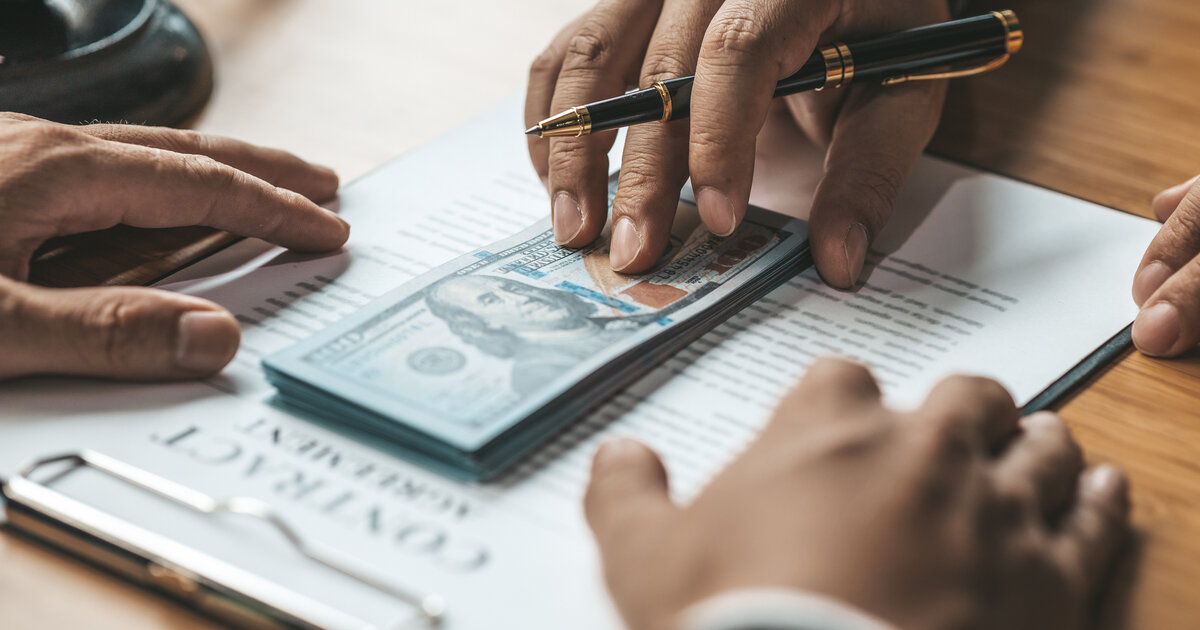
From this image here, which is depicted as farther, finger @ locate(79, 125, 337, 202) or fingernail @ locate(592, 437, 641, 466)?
finger @ locate(79, 125, 337, 202)

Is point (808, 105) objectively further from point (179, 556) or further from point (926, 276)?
point (179, 556)

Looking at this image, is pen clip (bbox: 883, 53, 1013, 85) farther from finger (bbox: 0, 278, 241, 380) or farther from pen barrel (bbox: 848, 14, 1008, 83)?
finger (bbox: 0, 278, 241, 380)

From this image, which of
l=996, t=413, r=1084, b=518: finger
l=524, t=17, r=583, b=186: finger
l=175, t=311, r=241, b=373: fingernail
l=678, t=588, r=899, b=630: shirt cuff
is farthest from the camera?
l=524, t=17, r=583, b=186: finger

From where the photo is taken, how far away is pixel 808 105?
0.89 meters

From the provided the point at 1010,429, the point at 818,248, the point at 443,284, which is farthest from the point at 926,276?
the point at 443,284

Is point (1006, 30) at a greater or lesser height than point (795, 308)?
greater

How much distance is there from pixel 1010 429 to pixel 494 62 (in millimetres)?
702

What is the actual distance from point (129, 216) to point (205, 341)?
0.16 m

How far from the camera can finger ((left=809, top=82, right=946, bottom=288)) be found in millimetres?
706

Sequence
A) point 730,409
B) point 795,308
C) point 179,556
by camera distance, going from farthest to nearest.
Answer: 1. point 795,308
2. point 730,409
3. point 179,556

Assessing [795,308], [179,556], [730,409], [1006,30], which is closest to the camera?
[179,556]

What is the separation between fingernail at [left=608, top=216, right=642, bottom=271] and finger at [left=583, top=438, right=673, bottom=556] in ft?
0.67

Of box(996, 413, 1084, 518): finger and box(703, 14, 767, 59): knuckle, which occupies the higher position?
box(703, 14, 767, 59): knuckle

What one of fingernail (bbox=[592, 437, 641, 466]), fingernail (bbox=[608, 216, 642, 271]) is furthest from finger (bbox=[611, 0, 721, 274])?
fingernail (bbox=[592, 437, 641, 466])
